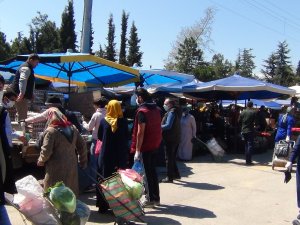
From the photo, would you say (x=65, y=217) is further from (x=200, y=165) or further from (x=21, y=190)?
(x=200, y=165)

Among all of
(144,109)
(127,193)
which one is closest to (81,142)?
(127,193)

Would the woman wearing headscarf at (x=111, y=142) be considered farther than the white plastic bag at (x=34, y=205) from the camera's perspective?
Yes

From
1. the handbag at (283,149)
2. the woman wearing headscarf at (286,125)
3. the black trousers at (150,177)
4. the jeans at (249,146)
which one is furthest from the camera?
the jeans at (249,146)

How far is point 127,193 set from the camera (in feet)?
18.3

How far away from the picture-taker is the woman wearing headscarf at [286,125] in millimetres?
11008

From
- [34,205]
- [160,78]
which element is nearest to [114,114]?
[34,205]

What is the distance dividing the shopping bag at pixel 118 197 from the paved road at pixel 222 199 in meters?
0.48

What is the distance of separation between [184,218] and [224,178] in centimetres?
363

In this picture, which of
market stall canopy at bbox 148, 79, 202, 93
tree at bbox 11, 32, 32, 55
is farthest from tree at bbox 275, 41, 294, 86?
market stall canopy at bbox 148, 79, 202, 93

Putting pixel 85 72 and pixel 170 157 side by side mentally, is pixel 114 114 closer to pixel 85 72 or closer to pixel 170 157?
pixel 170 157

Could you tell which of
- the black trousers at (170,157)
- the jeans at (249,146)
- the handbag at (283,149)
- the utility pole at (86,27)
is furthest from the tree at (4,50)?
the black trousers at (170,157)

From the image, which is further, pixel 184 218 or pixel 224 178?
pixel 224 178

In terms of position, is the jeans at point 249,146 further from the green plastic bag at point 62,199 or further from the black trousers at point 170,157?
the green plastic bag at point 62,199

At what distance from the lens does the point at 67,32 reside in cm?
6469
